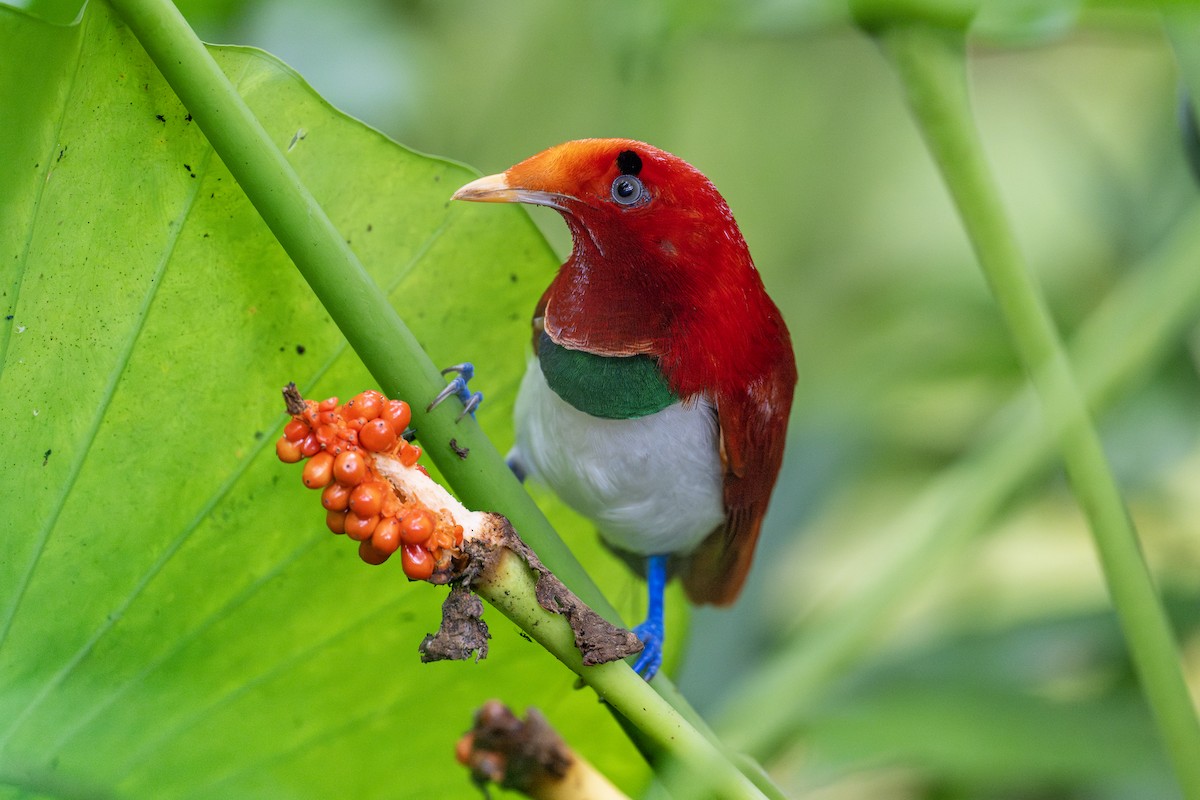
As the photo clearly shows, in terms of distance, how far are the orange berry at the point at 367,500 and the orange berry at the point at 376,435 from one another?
2cm

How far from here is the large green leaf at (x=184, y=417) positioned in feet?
1.95

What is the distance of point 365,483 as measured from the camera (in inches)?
19.8

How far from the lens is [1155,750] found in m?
1.21

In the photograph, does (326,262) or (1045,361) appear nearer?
(326,262)

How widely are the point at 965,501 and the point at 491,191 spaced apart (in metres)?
0.37

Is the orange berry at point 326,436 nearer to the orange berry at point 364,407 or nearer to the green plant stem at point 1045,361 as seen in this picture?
the orange berry at point 364,407

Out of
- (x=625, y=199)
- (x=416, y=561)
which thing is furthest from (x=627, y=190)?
(x=416, y=561)

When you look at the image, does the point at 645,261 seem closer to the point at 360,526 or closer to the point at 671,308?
the point at 671,308

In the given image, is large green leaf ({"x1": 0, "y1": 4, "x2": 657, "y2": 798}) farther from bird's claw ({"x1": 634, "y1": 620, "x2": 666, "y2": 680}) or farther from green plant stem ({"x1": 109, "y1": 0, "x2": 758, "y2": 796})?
bird's claw ({"x1": 634, "y1": 620, "x2": 666, "y2": 680})

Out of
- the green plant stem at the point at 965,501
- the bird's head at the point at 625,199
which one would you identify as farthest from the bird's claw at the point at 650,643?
the bird's head at the point at 625,199

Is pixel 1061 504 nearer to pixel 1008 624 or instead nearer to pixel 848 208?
pixel 1008 624

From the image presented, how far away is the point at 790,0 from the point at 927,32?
0.52 feet

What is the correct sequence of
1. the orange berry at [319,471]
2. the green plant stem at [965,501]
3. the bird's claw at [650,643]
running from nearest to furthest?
the orange berry at [319,471] < the green plant stem at [965,501] < the bird's claw at [650,643]

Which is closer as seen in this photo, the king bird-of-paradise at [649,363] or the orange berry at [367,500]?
the orange berry at [367,500]
